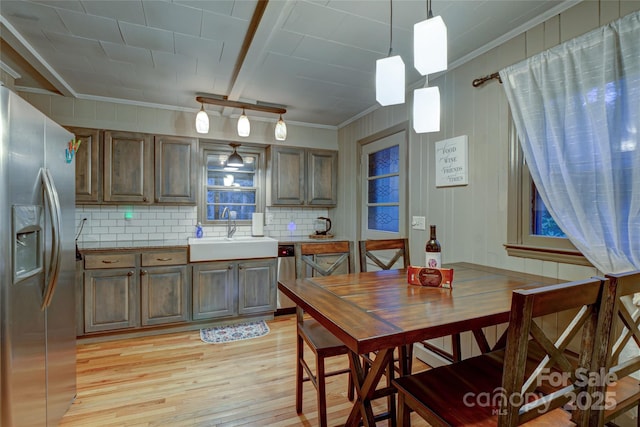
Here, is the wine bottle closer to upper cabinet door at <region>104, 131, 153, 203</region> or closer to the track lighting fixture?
the track lighting fixture

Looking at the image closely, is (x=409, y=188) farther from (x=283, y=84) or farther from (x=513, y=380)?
(x=513, y=380)

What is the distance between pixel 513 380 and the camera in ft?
2.78

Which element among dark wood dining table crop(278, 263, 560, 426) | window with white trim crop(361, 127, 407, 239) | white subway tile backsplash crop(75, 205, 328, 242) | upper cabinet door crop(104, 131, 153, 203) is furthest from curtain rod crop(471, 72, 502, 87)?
upper cabinet door crop(104, 131, 153, 203)

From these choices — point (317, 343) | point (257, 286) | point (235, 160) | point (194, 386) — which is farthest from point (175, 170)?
point (317, 343)

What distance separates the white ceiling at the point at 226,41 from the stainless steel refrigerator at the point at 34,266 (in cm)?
82

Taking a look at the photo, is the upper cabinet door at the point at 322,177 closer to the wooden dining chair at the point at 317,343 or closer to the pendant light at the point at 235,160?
the pendant light at the point at 235,160

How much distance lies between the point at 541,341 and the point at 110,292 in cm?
337

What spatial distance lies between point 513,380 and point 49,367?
218 centimetres

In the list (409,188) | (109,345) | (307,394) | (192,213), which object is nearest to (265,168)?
(192,213)

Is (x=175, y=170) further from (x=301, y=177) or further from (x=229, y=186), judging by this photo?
(x=301, y=177)

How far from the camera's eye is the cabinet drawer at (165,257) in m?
3.06

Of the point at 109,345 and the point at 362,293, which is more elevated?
the point at 362,293

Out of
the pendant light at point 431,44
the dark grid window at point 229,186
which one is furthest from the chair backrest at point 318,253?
the dark grid window at point 229,186

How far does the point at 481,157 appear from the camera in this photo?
2.23 meters
